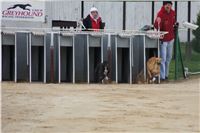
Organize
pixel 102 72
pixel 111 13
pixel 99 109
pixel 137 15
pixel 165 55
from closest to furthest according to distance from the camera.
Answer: pixel 99 109, pixel 102 72, pixel 165 55, pixel 111 13, pixel 137 15

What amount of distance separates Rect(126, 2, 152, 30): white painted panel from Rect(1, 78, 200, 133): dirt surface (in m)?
13.4

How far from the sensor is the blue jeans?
1755 centimetres

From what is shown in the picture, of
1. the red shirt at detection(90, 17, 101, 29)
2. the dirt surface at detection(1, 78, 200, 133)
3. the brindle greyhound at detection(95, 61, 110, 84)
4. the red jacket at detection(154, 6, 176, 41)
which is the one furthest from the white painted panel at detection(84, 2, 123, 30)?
the dirt surface at detection(1, 78, 200, 133)

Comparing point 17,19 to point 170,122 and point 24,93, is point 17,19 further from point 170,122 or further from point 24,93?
point 170,122

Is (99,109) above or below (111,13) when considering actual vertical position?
below

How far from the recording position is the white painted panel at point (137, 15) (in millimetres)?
28391

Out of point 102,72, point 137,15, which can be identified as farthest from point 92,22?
point 137,15

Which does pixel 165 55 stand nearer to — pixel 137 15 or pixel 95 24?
pixel 95 24

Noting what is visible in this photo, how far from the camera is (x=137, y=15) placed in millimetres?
28500

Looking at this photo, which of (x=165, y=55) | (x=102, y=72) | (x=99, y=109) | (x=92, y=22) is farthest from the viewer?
→ (x=92, y=22)

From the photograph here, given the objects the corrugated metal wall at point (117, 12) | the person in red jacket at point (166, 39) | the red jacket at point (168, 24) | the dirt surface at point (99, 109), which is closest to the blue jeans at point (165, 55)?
the person in red jacket at point (166, 39)

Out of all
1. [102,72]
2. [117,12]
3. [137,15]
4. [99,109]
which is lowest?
[99,109]

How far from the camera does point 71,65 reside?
17719 mm

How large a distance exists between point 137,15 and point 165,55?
36.5 feet
